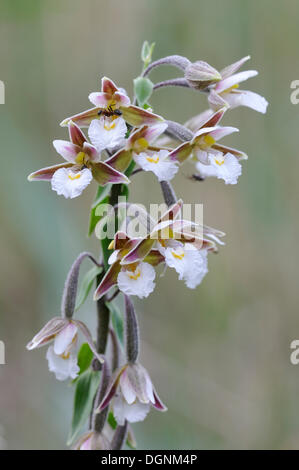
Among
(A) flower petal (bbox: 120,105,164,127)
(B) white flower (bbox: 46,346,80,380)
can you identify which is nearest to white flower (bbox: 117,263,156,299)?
(B) white flower (bbox: 46,346,80,380)

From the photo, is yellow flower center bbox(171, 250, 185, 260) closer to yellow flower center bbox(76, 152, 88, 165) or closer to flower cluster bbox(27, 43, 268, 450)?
flower cluster bbox(27, 43, 268, 450)

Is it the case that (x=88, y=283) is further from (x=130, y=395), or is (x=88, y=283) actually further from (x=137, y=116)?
(x=137, y=116)

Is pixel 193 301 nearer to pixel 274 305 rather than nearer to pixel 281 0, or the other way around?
pixel 274 305

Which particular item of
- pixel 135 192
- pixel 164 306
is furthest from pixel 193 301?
pixel 135 192

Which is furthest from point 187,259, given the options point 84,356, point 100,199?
point 84,356

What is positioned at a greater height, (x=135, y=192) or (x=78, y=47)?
(x=78, y=47)

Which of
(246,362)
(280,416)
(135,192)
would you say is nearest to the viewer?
(280,416)
